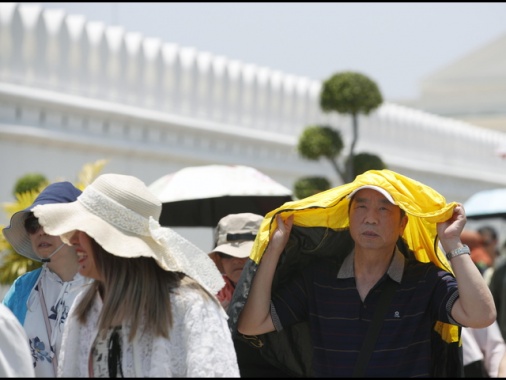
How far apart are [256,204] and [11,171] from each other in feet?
11.4

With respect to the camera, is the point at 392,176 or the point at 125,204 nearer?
the point at 125,204

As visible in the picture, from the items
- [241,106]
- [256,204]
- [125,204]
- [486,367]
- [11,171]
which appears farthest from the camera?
[241,106]

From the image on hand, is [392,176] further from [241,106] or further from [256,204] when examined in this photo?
[241,106]

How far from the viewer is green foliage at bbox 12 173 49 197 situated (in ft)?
29.2

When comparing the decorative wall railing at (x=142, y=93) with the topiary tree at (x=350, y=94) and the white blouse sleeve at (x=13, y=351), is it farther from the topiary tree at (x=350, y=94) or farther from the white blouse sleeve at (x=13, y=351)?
the white blouse sleeve at (x=13, y=351)

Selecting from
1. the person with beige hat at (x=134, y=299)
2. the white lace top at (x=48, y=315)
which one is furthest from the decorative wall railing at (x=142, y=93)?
the person with beige hat at (x=134, y=299)

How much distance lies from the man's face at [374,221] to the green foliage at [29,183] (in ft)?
16.5

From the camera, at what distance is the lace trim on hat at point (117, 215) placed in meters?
3.46

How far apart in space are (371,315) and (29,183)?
17.4ft

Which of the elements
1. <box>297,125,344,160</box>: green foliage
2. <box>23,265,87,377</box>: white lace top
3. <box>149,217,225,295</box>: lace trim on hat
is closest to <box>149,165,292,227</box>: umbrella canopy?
<box>23,265,87,377</box>: white lace top

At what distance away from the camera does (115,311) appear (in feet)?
10.7

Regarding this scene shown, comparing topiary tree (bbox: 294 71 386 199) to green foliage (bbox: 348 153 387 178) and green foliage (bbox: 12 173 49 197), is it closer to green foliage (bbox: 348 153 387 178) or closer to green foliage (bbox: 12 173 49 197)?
green foliage (bbox: 348 153 387 178)

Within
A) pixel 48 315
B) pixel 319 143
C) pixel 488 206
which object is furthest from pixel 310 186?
pixel 48 315

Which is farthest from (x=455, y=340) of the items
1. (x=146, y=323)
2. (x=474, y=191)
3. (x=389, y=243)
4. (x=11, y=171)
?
(x=474, y=191)
